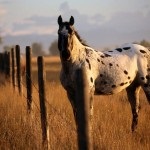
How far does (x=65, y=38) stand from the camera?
7.10 metres

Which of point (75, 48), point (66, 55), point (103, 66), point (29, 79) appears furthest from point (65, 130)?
point (29, 79)

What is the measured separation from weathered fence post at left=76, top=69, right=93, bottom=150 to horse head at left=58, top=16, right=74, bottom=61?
3565 mm

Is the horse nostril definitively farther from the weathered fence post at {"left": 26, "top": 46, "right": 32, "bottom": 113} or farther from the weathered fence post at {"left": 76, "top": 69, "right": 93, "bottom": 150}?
the weathered fence post at {"left": 76, "top": 69, "right": 93, "bottom": 150}

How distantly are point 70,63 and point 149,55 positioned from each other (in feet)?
7.85

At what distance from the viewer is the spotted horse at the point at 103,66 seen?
7.29m

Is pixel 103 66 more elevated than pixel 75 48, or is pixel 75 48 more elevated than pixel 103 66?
pixel 75 48

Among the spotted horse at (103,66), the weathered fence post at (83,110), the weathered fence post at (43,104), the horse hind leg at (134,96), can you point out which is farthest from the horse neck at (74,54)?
the weathered fence post at (83,110)

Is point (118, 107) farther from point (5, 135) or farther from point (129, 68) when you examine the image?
point (5, 135)

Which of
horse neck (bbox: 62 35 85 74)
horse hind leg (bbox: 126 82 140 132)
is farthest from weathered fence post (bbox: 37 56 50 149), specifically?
horse hind leg (bbox: 126 82 140 132)

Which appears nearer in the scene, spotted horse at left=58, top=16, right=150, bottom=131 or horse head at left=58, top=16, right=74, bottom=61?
horse head at left=58, top=16, right=74, bottom=61

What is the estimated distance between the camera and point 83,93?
11.7 feet

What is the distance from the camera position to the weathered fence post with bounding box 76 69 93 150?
3.53 meters

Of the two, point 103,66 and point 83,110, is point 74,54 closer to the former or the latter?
point 103,66

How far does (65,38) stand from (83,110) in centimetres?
364
